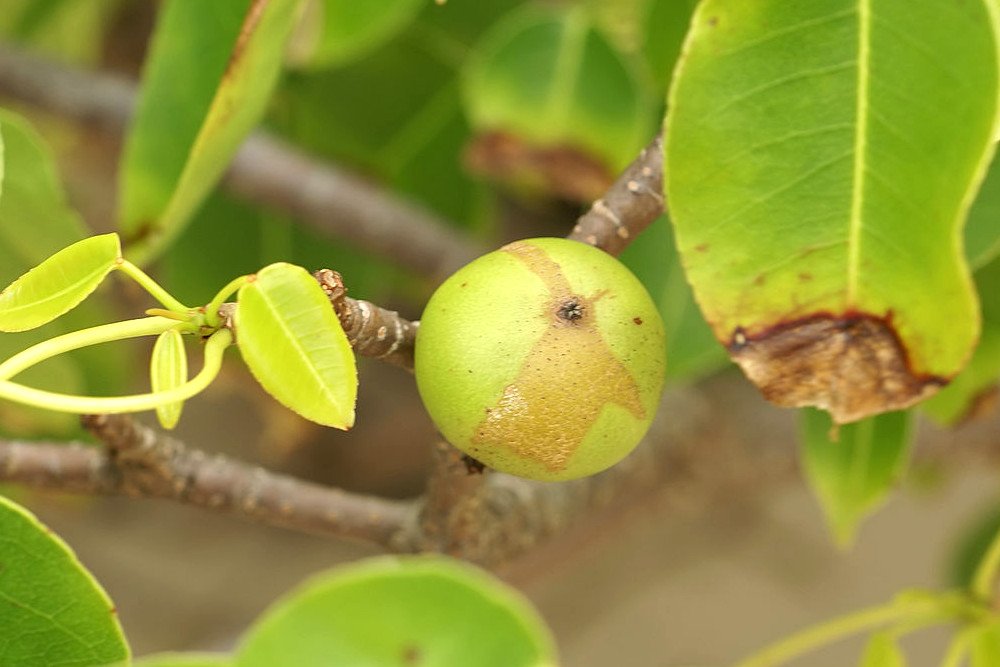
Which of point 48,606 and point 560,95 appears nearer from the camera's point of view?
point 48,606

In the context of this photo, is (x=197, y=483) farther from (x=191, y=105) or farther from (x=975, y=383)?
(x=975, y=383)

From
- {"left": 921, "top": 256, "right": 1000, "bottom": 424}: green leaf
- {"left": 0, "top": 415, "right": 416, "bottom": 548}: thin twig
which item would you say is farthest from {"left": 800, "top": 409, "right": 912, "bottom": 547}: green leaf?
{"left": 0, "top": 415, "right": 416, "bottom": 548}: thin twig

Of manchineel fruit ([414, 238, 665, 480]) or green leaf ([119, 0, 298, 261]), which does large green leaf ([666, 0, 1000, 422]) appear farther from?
green leaf ([119, 0, 298, 261])

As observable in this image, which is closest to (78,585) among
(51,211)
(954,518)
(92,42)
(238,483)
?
(238,483)

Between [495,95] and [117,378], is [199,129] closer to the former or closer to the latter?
[495,95]

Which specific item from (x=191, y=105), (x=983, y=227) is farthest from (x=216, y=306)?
(x=983, y=227)

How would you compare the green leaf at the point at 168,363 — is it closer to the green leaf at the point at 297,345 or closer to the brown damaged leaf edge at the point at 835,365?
the green leaf at the point at 297,345

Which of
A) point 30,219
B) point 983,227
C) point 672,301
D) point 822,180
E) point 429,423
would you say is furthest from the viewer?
point 429,423
